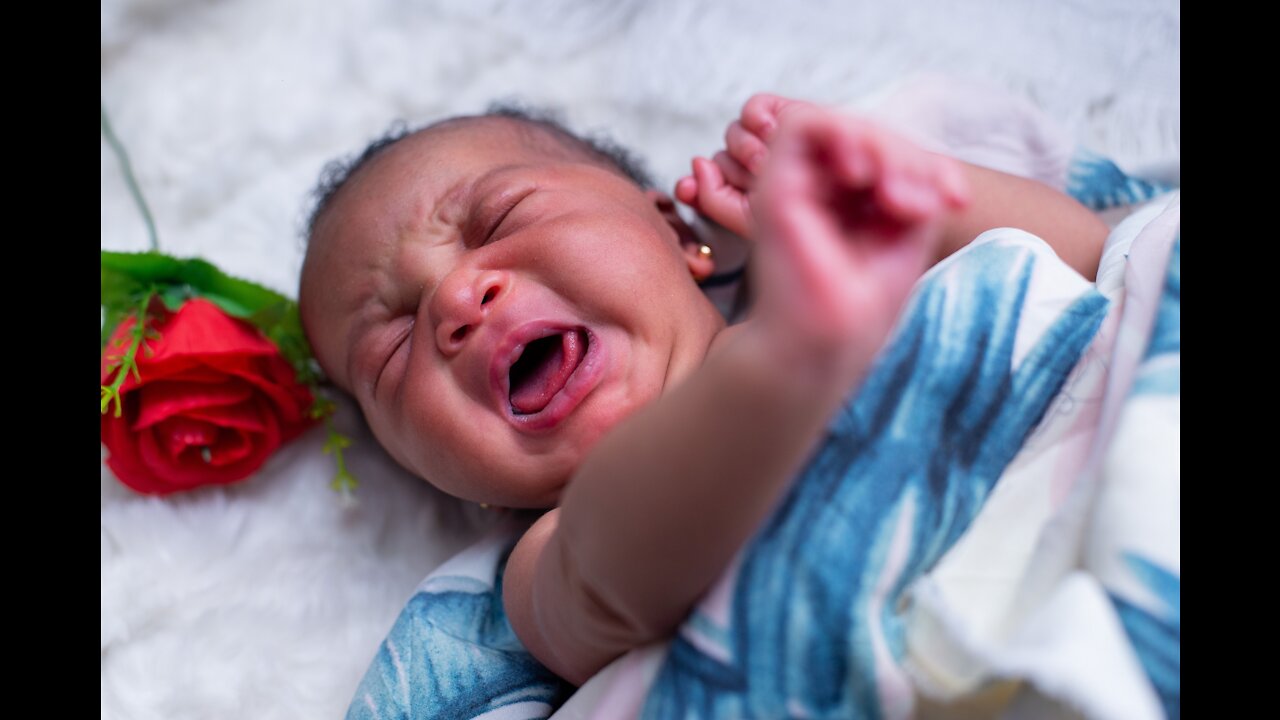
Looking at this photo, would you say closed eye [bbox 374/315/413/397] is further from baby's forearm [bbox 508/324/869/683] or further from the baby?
baby's forearm [bbox 508/324/869/683]

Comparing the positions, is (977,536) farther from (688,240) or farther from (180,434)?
(180,434)

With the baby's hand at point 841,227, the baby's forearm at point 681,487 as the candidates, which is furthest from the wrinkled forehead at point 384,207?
the baby's hand at point 841,227

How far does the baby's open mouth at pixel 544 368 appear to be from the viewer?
884 millimetres

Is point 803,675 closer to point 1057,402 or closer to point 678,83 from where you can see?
point 1057,402

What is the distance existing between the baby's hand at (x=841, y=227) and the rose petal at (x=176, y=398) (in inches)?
29.3

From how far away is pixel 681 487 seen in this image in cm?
56

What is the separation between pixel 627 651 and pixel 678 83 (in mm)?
877

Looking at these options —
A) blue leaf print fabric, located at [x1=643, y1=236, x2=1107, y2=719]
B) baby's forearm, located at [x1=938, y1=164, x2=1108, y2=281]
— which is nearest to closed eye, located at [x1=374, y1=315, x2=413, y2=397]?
blue leaf print fabric, located at [x1=643, y1=236, x2=1107, y2=719]

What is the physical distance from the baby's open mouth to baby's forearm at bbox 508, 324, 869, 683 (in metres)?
0.20

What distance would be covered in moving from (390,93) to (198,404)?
0.53 metres

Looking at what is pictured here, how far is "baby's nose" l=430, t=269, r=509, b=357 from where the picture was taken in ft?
2.88

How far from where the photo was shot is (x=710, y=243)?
117 cm

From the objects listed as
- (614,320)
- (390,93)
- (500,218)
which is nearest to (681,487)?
(614,320)

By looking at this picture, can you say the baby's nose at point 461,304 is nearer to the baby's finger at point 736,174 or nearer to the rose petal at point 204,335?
the rose petal at point 204,335
